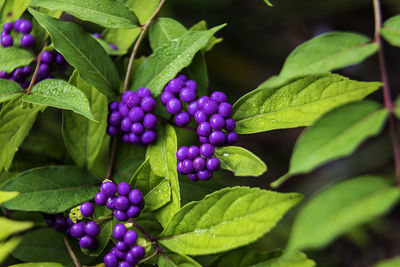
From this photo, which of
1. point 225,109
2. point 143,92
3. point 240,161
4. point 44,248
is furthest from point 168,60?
point 44,248

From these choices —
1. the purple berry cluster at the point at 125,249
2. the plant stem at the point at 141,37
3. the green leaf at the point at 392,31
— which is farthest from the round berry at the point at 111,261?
the green leaf at the point at 392,31

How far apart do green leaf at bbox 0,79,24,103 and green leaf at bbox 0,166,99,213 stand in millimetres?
165

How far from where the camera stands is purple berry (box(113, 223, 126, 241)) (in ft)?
2.85

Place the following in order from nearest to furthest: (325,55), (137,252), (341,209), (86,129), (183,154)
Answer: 1. (341,209)
2. (325,55)
3. (137,252)
4. (183,154)
5. (86,129)

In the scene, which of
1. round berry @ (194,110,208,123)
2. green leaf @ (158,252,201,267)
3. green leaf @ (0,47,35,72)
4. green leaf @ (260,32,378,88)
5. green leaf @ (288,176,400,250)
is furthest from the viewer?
green leaf @ (0,47,35,72)

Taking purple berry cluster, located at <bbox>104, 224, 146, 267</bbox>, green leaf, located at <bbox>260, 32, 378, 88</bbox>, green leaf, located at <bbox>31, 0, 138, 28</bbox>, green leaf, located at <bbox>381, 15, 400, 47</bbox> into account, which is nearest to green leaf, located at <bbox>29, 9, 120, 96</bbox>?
green leaf, located at <bbox>31, 0, 138, 28</bbox>

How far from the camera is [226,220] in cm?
81

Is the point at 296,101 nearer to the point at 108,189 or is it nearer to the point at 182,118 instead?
the point at 182,118

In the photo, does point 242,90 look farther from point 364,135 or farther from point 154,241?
point 364,135

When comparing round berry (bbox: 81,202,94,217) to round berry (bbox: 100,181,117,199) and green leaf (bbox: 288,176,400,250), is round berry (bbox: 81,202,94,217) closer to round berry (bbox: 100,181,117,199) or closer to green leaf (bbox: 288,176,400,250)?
round berry (bbox: 100,181,117,199)

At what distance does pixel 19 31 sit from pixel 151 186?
21.6 inches

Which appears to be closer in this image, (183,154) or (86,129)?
(183,154)

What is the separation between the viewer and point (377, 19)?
818mm

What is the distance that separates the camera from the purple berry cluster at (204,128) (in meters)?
0.93
